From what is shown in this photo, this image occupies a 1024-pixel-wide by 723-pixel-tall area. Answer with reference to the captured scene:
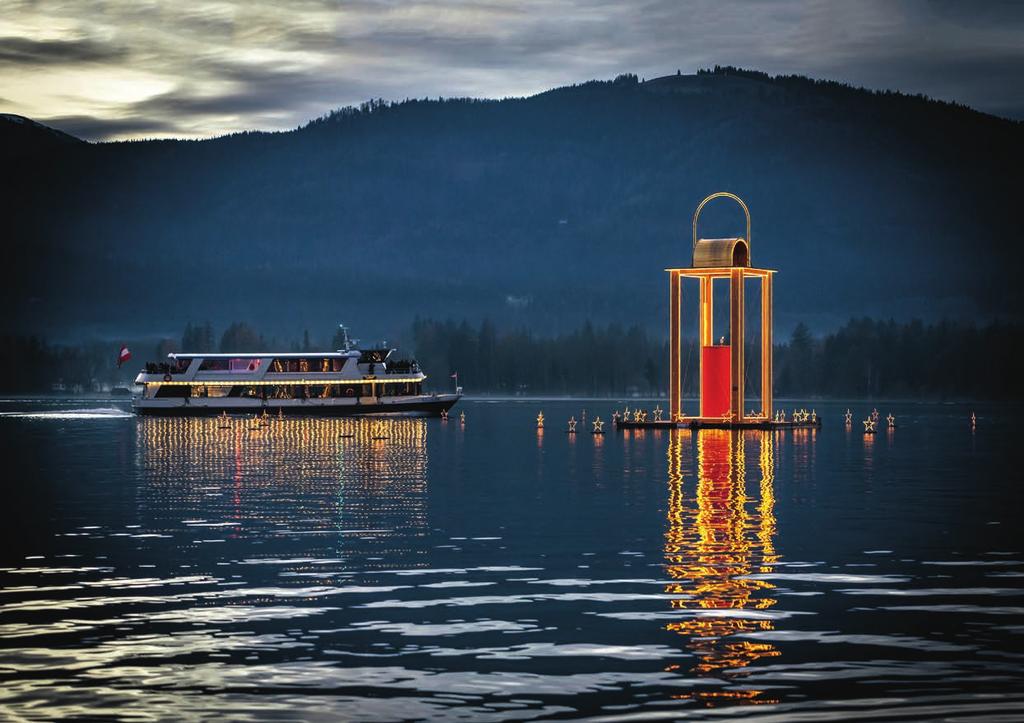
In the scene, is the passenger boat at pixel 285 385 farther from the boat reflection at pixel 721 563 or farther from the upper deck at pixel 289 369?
the boat reflection at pixel 721 563

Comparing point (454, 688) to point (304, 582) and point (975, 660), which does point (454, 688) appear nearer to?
point (975, 660)

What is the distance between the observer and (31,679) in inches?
955

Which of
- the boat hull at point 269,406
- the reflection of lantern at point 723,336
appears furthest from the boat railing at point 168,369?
the reflection of lantern at point 723,336

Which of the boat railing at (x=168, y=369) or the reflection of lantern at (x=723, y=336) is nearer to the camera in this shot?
the reflection of lantern at (x=723, y=336)

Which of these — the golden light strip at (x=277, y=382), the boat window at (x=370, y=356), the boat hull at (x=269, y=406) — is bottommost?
the boat hull at (x=269, y=406)

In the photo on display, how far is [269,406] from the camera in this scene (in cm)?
18225

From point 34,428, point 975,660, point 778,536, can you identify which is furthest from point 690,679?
point 34,428

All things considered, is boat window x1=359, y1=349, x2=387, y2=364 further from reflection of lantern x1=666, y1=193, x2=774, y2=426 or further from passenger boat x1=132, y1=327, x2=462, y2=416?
reflection of lantern x1=666, y1=193, x2=774, y2=426

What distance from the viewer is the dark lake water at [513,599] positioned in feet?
75.9

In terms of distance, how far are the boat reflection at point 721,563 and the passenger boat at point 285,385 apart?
104 metres

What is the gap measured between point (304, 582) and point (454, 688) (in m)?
12.7

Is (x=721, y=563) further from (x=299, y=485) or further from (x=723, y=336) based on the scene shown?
(x=723, y=336)

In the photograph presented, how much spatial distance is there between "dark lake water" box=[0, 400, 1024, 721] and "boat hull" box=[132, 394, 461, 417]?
10744 centimetres

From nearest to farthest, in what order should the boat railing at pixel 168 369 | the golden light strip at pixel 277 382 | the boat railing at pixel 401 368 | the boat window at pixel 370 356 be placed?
the boat window at pixel 370 356 → the golden light strip at pixel 277 382 → the boat railing at pixel 401 368 → the boat railing at pixel 168 369
